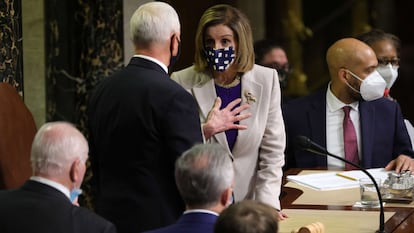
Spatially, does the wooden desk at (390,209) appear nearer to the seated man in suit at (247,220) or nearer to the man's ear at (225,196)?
the man's ear at (225,196)

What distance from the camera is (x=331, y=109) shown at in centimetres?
530

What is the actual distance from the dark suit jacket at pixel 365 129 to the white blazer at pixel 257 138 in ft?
3.01

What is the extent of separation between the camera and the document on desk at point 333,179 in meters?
4.79

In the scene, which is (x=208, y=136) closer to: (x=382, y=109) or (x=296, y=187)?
Answer: (x=296, y=187)

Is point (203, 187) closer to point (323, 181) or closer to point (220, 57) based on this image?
point (220, 57)

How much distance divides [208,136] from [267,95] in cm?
36

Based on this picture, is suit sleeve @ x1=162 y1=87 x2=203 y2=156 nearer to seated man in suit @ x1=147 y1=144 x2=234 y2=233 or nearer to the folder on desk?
seated man in suit @ x1=147 y1=144 x2=234 y2=233

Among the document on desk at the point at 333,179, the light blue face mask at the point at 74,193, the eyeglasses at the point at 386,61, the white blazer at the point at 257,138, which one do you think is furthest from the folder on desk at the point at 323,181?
the light blue face mask at the point at 74,193

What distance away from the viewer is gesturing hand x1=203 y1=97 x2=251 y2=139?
4066mm

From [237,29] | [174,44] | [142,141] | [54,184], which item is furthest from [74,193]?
[237,29]

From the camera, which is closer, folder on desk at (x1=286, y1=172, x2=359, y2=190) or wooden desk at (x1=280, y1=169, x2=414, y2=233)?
wooden desk at (x1=280, y1=169, x2=414, y2=233)

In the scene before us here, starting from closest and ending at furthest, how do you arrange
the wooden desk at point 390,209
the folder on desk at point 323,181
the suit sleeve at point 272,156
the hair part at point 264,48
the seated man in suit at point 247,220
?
the seated man in suit at point 247,220
the wooden desk at point 390,209
the suit sleeve at point 272,156
the folder on desk at point 323,181
the hair part at point 264,48

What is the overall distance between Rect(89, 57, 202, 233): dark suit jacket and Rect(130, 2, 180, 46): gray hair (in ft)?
0.31

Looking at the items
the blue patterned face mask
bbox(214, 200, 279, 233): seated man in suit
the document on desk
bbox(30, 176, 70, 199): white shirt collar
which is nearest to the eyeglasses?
the document on desk
